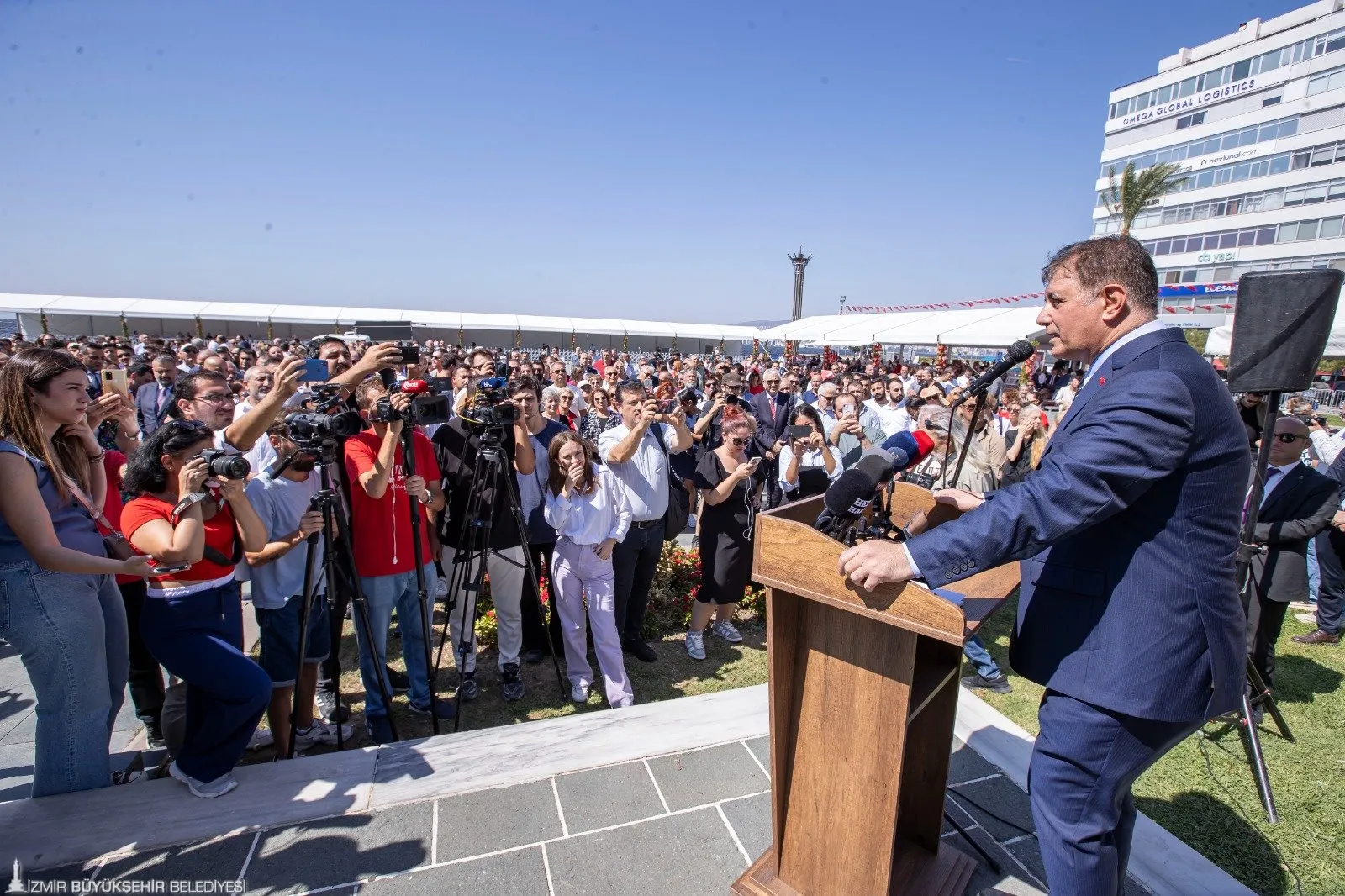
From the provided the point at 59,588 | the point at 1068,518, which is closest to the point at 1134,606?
the point at 1068,518

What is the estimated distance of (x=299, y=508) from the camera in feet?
11.3

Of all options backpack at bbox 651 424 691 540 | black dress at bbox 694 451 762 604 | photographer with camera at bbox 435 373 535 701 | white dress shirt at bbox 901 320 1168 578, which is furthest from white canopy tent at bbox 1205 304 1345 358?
photographer with camera at bbox 435 373 535 701

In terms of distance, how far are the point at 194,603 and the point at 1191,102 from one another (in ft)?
192

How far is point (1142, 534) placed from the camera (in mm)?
1741

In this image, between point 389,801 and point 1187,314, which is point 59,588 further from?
point 1187,314

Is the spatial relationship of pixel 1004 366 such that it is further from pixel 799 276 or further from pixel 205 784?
pixel 799 276

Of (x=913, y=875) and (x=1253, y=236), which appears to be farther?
(x=1253, y=236)

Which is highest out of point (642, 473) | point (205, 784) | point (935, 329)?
point (935, 329)

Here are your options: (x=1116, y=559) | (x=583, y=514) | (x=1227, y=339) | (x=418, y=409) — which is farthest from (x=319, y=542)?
(x=1227, y=339)

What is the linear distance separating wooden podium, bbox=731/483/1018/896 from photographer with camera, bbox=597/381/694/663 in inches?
86.2

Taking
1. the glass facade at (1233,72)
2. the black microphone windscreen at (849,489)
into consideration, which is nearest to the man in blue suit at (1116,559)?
the black microphone windscreen at (849,489)

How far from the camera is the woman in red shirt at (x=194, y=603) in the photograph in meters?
2.69

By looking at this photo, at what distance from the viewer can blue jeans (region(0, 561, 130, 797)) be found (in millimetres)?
2605

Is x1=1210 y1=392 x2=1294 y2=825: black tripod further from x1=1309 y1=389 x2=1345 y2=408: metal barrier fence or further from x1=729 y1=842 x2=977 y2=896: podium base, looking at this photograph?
x1=1309 y1=389 x2=1345 y2=408: metal barrier fence
